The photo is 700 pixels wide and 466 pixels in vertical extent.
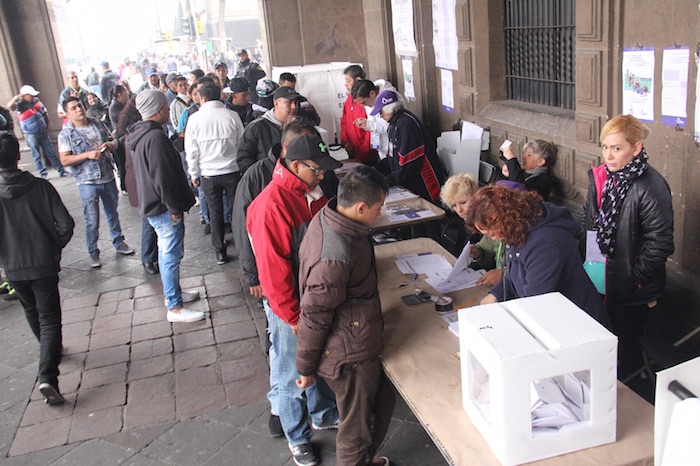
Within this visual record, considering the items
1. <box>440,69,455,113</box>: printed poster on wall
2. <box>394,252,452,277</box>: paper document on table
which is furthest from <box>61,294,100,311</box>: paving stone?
<box>440,69,455,113</box>: printed poster on wall

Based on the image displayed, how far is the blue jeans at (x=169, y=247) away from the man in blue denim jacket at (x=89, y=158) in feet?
5.69

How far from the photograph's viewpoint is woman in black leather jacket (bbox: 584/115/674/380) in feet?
11.1

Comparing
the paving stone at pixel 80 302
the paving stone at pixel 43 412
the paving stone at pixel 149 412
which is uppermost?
the paving stone at pixel 80 302

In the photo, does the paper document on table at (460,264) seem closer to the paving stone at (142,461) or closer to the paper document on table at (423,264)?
the paper document on table at (423,264)

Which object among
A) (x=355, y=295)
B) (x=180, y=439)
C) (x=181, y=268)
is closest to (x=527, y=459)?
(x=355, y=295)

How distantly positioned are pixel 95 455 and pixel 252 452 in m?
1.00

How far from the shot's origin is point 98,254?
289 inches

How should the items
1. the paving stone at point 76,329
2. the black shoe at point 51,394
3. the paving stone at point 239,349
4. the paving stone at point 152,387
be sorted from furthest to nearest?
the paving stone at point 76,329
the paving stone at point 239,349
the paving stone at point 152,387
the black shoe at point 51,394

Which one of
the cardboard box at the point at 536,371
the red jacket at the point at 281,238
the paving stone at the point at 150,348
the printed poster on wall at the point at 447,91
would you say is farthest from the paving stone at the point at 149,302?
the cardboard box at the point at 536,371

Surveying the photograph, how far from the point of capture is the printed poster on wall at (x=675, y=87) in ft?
12.6

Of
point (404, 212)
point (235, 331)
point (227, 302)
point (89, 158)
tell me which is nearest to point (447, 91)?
point (404, 212)

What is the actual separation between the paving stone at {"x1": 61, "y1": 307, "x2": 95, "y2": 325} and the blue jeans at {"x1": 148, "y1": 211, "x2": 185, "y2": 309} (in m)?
0.91

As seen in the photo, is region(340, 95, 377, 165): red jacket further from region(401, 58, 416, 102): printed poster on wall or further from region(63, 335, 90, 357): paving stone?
region(63, 335, 90, 357): paving stone

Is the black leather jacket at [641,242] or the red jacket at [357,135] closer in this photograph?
the black leather jacket at [641,242]
